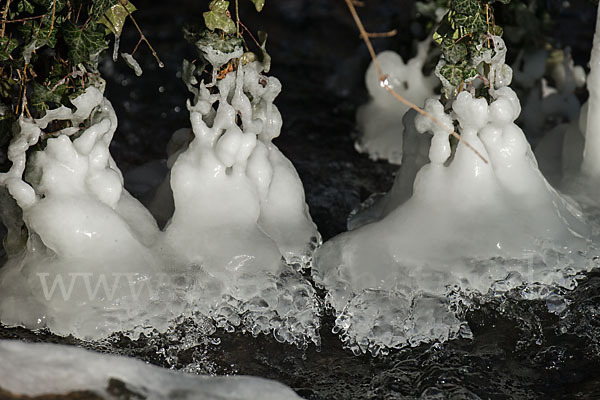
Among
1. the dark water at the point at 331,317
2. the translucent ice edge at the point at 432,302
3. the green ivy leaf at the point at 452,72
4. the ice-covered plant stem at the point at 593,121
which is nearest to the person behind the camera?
the dark water at the point at 331,317

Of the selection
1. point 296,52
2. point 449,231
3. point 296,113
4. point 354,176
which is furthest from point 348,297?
point 296,52

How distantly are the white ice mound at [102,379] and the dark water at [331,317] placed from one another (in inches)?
13.2

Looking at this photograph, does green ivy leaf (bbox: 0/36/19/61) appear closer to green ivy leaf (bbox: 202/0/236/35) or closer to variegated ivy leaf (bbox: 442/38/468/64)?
green ivy leaf (bbox: 202/0/236/35)

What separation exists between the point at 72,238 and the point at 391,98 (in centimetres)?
172

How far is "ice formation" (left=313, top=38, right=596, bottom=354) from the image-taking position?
2.32 meters

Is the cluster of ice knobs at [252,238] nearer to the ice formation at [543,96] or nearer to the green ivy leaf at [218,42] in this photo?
the green ivy leaf at [218,42]

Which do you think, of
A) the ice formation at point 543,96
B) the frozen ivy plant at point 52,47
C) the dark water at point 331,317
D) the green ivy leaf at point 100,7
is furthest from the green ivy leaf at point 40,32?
the ice formation at point 543,96

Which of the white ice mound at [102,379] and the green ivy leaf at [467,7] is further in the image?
the green ivy leaf at [467,7]

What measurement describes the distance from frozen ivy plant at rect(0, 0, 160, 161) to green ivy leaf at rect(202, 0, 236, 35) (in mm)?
186

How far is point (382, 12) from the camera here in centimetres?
553

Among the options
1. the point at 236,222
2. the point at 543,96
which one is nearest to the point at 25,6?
the point at 236,222

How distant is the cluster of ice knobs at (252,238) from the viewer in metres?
2.27

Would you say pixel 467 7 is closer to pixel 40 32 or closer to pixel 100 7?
pixel 100 7

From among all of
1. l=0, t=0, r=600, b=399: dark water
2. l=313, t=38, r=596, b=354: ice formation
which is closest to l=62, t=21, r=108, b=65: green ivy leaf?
l=0, t=0, r=600, b=399: dark water
